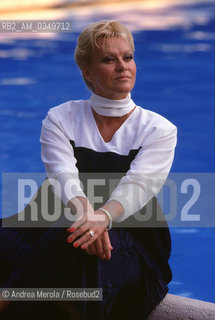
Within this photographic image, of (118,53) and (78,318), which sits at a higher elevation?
(118,53)

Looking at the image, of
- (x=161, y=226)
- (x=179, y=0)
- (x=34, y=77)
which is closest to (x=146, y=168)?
A: (x=161, y=226)

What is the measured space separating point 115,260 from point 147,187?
25 cm

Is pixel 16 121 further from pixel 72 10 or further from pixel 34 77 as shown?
pixel 72 10

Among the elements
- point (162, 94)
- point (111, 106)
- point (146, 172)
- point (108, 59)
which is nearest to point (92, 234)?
point (146, 172)

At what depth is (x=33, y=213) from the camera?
7.81ft

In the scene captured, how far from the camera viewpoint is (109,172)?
2260 millimetres

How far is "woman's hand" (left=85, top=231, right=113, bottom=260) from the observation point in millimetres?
2016

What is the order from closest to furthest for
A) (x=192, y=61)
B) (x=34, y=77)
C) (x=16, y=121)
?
1. (x=16, y=121)
2. (x=34, y=77)
3. (x=192, y=61)

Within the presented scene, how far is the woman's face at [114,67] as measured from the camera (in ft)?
7.25

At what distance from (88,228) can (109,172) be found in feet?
0.87

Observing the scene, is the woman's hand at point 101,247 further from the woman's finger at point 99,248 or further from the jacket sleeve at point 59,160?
the jacket sleeve at point 59,160

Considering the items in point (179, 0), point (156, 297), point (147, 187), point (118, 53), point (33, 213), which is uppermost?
point (118, 53)

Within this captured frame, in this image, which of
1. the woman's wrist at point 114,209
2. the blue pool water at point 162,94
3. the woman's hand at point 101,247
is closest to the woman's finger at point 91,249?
the woman's hand at point 101,247

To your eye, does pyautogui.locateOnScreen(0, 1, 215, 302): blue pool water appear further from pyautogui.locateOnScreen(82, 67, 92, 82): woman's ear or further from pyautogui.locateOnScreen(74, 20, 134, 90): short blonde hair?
pyautogui.locateOnScreen(74, 20, 134, 90): short blonde hair
